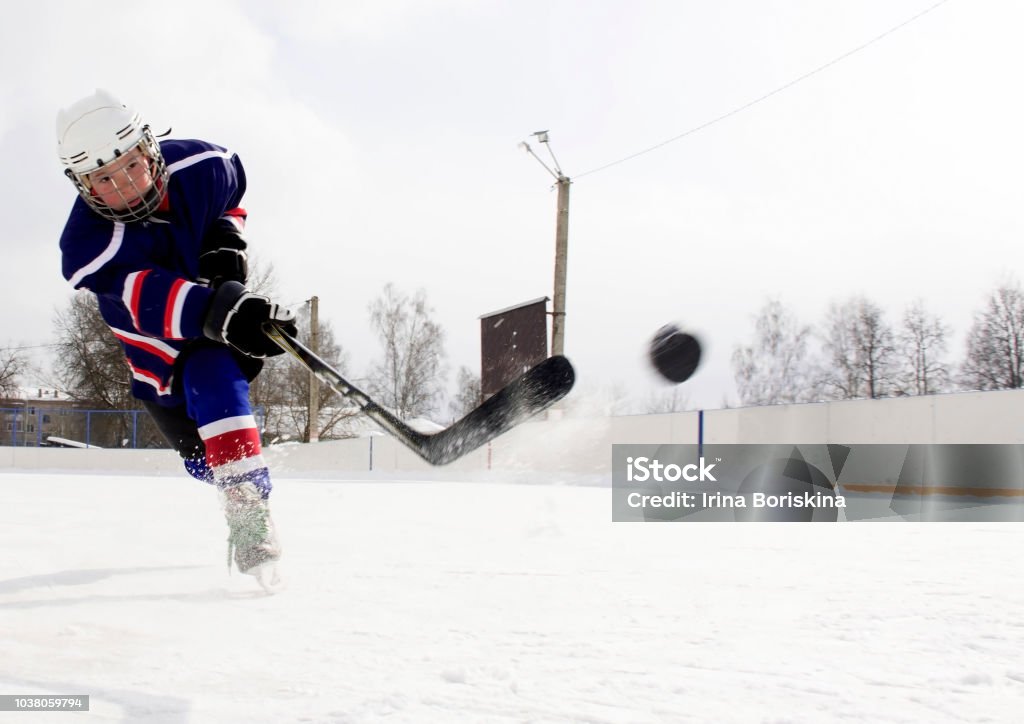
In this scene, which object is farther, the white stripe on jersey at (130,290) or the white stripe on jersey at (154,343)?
the white stripe on jersey at (154,343)

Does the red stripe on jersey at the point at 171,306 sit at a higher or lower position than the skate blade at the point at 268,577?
higher

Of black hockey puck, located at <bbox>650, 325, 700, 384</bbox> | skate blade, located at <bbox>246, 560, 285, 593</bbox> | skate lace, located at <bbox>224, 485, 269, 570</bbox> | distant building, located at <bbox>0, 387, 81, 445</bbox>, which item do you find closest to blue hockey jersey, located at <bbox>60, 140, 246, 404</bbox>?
skate lace, located at <bbox>224, 485, 269, 570</bbox>

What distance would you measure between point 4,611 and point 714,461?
6.30m

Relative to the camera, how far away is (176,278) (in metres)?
1.78

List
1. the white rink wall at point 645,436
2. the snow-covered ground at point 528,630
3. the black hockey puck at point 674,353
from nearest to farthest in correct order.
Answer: the snow-covered ground at point 528,630, the black hockey puck at point 674,353, the white rink wall at point 645,436

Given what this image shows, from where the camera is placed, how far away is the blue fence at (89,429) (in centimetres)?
1459

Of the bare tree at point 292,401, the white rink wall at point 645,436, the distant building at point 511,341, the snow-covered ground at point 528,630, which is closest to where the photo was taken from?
the snow-covered ground at point 528,630

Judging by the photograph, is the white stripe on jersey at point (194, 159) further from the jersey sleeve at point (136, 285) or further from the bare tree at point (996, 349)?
the bare tree at point (996, 349)

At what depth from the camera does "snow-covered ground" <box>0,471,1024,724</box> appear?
948 mm

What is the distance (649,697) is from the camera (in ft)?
3.15

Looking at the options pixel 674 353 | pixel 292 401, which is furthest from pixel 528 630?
pixel 292 401

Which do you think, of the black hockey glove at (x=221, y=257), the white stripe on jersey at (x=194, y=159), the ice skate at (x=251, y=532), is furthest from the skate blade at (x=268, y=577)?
the white stripe on jersey at (x=194, y=159)

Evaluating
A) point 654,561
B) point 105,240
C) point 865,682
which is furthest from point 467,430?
point 865,682

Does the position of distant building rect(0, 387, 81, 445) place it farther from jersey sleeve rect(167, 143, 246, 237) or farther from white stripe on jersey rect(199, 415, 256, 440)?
white stripe on jersey rect(199, 415, 256, 440)
